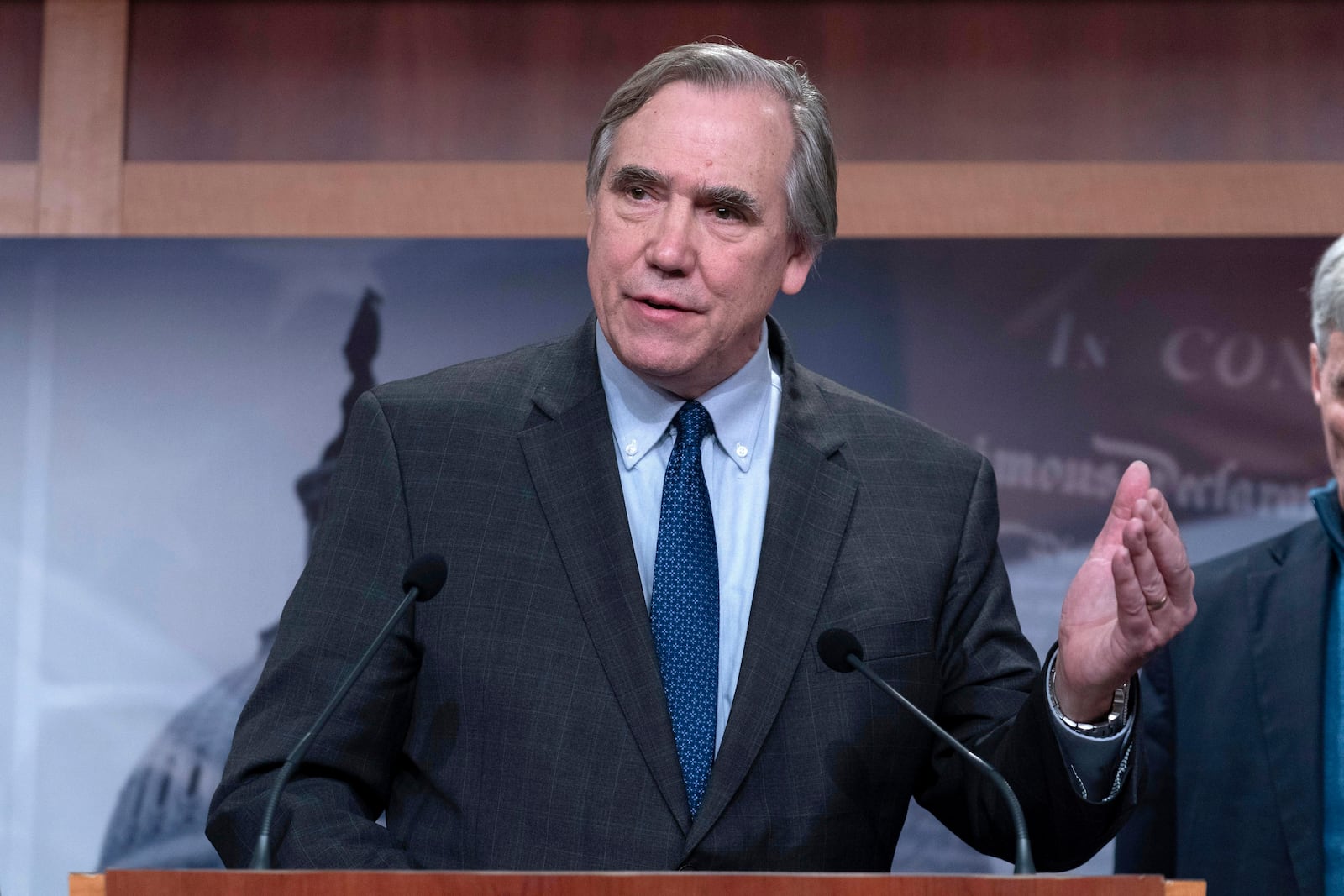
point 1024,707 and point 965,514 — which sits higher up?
point 965,514

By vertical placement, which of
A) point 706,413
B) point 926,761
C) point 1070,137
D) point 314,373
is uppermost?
point 1070,137

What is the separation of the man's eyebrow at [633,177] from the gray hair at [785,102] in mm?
71

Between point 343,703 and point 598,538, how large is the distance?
351 millimetres

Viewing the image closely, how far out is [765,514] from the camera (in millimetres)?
1875

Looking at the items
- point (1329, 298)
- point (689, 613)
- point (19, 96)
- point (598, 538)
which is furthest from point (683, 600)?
point (19, 96)

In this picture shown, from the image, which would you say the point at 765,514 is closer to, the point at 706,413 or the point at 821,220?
the point at 706,413

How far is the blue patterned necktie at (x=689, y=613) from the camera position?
172cm

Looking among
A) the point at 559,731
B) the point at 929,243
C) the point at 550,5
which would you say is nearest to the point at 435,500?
the point at 559,731

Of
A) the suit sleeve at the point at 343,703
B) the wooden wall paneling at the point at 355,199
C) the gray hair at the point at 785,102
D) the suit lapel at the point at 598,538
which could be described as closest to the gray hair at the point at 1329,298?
the gray hair at the point at 785,102

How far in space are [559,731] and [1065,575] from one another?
1.73 meters

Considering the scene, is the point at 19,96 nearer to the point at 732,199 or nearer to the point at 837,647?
the point at 732,199

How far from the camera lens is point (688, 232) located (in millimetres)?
1851

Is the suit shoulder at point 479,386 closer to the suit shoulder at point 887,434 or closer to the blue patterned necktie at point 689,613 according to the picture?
the blue patterned necktie at point 689,613

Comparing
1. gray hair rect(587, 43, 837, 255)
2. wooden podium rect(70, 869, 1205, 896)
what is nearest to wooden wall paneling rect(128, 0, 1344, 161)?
gray hair rect(587, 43, 837, 255)
